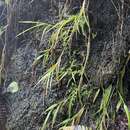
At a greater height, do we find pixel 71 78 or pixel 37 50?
pixel 37 50

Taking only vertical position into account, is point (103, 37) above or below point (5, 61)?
above

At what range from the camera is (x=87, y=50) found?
1.90 metres

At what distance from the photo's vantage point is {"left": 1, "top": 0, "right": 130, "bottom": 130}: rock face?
6.04 feet

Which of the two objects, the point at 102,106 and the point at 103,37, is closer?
the point at 102,106

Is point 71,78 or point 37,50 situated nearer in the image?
point 71,78

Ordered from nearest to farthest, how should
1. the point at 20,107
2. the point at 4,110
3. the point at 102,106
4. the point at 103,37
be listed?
the point at 102,106
the point at 103,37
the point at 20,107
the point at 4,110

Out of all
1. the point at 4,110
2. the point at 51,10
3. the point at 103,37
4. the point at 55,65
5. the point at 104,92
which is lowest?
the point at 4,110

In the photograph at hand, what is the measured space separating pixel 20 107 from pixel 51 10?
2.02 ft

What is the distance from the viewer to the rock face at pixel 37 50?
1841mm

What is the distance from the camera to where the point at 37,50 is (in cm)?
216

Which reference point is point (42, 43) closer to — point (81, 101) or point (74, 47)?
point (74, 47)

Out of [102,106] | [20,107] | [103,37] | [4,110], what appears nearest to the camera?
[102,106]

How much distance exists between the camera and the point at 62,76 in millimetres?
1966

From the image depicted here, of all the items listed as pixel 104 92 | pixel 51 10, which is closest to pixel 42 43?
pixel 51 10
